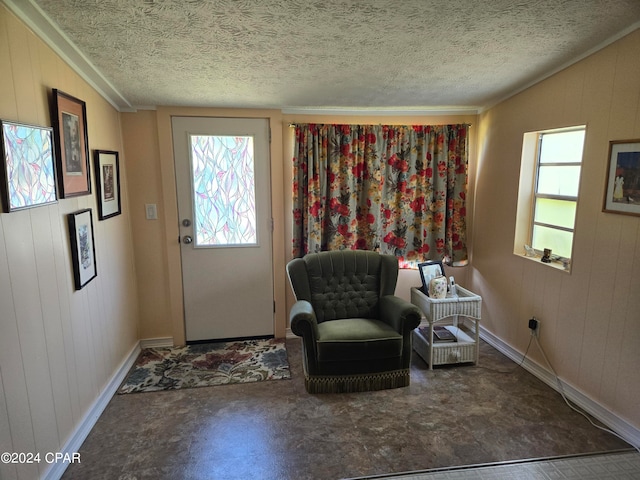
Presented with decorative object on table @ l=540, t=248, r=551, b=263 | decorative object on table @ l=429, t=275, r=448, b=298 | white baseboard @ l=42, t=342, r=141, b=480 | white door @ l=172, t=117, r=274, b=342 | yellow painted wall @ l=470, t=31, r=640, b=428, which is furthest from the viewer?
white door @ l=172, t=117, r=274, b=342

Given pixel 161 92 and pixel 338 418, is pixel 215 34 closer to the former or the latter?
pixel 161 92

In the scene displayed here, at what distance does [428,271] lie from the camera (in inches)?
132

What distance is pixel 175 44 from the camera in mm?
1990

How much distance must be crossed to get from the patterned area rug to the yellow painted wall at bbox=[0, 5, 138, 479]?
0.36 metres

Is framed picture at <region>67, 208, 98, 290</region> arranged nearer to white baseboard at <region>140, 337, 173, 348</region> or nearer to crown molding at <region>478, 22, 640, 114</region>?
white baseboard at <region>140, 337, 173, 348</region>

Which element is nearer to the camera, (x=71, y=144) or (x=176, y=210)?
(x=71, y=144)

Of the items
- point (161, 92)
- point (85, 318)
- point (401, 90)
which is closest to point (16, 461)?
point (85, 318)

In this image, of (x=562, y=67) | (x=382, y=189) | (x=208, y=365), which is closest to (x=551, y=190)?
(x=562, y=67)

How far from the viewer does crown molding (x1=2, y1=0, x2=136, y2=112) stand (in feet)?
5.45

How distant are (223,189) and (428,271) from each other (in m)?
1.98

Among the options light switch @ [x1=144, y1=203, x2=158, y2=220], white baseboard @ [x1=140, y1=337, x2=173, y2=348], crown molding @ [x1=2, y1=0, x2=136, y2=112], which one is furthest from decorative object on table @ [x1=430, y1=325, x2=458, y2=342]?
crown molding @ [x1=2, y1=0, x2=136, y2=112]

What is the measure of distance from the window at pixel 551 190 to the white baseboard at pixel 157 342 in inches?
126

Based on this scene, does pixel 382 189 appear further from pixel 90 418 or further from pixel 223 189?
pixel 90 418

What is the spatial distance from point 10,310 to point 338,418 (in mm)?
1871
